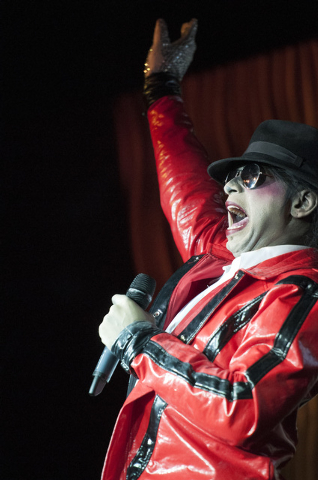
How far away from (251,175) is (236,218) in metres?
0.13

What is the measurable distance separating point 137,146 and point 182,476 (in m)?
1.60

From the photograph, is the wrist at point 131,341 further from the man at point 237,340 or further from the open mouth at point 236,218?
the open mouth at point 236,218

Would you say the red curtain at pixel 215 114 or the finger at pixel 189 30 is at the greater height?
the finger at pixel 189 30

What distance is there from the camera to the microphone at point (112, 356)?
3.32 feet

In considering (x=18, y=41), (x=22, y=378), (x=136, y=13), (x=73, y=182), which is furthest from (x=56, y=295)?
(x=136, y=13)

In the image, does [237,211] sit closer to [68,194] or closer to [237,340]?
[237,340]

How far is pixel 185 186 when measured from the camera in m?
1.64

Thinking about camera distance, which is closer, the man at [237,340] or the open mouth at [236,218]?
the man at [237,340]

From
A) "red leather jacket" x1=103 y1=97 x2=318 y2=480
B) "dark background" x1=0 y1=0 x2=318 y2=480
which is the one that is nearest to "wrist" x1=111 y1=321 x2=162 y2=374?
"red leather jacket" x1=103 y1=97 x2=318 y2=480

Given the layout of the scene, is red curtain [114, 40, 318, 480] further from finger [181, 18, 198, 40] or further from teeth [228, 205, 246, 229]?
teeth [228, 205, 246, 229]

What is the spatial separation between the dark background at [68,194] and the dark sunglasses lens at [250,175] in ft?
2.82

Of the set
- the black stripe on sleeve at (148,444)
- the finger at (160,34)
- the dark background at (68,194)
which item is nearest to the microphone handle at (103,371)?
the black stripe on sleeve at (148,444)

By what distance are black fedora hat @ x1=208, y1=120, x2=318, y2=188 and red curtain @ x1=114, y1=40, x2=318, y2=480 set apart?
89 cm

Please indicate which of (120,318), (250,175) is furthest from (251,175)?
(120,318)
